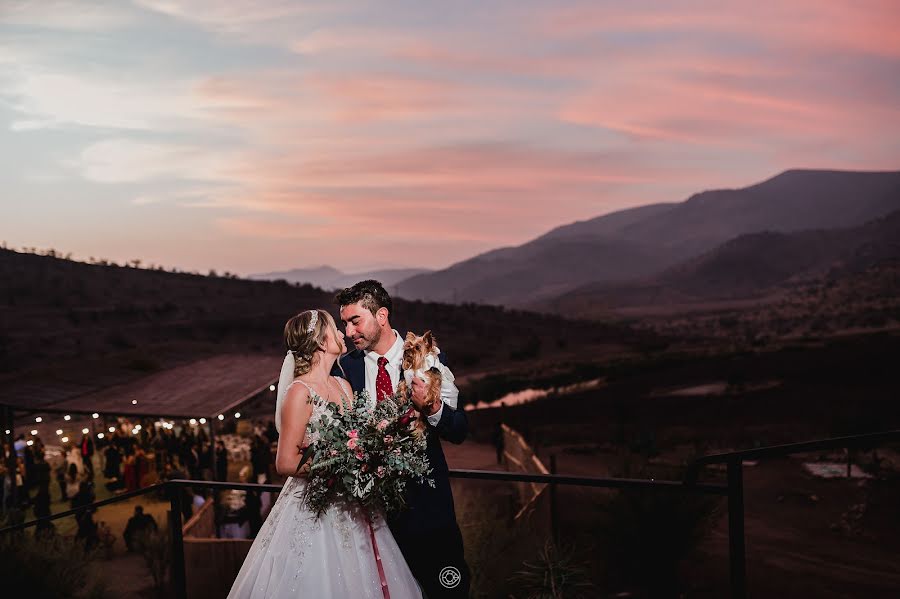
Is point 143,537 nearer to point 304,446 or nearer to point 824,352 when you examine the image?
point 304,446

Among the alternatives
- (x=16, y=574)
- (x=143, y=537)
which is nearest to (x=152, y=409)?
(x=143, y=537)

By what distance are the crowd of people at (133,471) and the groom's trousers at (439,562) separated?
383 inches

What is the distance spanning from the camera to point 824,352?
47406mm

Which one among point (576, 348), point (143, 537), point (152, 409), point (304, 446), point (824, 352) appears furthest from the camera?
point (576, 348)

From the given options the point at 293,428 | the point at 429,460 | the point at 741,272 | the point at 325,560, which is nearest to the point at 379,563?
the point at 325,560

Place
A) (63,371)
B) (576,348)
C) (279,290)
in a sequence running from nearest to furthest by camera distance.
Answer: (63,371), (576,348), (279,290)

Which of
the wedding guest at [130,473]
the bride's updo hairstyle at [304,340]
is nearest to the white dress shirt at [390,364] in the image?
the bride's updo hairstyle at [304,340]

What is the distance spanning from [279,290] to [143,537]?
65222mm

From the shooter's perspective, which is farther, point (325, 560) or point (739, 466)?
point (325, 560)

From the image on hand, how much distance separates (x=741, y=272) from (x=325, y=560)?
539ft

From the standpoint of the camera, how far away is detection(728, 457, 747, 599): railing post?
10.2 ft

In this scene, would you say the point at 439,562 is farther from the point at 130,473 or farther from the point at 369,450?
the point at 130,473

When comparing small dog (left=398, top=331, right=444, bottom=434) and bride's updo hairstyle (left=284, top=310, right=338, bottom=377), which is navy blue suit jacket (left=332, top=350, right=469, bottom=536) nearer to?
small dog (left=398, top=331, right=444, bottom=434)

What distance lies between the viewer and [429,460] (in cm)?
365
